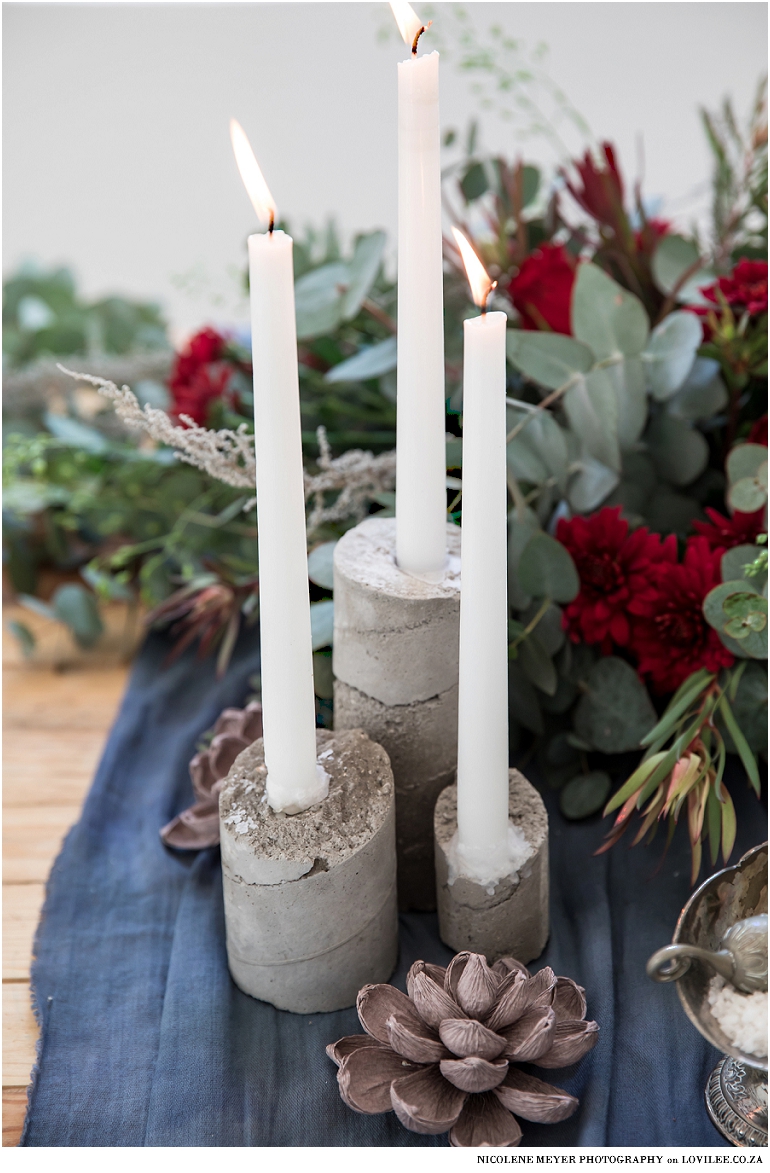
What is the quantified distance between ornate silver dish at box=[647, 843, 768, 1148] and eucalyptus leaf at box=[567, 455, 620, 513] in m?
0.21

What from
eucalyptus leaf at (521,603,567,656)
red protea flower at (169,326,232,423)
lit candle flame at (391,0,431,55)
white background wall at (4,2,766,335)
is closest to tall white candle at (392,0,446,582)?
lit candle flame at (391,0,431,55)

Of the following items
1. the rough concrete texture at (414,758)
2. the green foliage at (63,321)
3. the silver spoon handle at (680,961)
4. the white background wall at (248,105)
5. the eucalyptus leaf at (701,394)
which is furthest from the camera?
the white background wall at (248,105)

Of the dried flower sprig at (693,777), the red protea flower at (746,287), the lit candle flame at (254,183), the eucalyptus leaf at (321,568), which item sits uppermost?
the lit candle flame at (254,183)

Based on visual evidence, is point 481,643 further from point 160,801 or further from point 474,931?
point 160,801

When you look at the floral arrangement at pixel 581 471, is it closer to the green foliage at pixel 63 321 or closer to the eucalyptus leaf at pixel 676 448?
the eucalyptus leaf at pixel 676 448

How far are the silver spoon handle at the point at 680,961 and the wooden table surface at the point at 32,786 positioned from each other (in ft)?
0.82

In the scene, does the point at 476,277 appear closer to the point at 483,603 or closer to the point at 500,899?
the point at 483,603

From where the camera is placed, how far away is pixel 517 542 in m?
0.53

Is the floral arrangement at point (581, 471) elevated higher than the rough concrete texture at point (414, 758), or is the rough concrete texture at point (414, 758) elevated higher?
the floral arrangement at point (581, 471)

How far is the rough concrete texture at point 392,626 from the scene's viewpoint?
1.43 feet

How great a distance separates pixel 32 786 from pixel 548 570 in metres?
0.32

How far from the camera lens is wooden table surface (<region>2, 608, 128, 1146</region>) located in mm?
442

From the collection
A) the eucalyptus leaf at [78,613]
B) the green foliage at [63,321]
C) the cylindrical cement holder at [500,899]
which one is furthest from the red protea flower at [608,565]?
the green foliage at [63,321]

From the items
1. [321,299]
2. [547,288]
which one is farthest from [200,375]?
[547,288]
